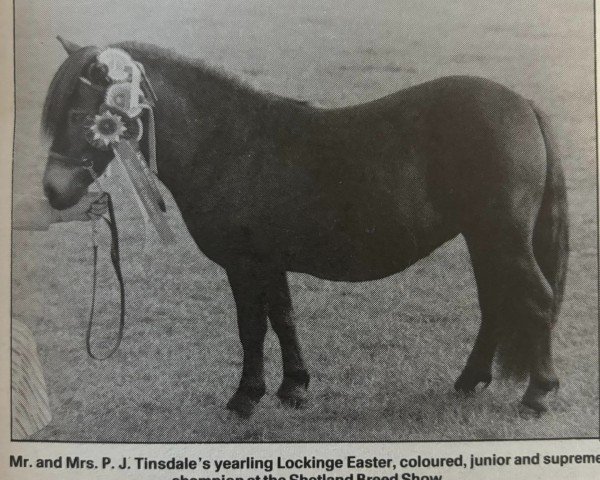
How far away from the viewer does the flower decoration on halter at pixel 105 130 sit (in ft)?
4.34

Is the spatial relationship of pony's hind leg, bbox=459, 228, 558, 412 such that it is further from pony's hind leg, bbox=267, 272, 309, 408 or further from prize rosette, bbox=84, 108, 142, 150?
prize rosette, bbox=84, 108, 142, 150

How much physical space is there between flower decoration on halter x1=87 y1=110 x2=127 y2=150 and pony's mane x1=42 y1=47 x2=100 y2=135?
7 cm

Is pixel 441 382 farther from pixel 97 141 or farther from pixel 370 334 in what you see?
pixel 97 141

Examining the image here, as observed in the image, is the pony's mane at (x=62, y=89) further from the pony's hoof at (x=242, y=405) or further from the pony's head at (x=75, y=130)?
the pony's hoof at (x=242, y=405)

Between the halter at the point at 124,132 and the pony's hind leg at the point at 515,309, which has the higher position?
the halter at the point at 124,132

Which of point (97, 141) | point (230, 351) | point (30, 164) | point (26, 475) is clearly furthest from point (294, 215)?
point (26, 475)

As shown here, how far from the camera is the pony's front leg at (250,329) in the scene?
130cm

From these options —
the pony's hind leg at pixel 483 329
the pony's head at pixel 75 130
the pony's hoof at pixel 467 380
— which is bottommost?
the pony's hoof at pixel 467 380

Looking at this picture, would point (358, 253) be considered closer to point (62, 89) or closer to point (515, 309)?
point (515, 309)

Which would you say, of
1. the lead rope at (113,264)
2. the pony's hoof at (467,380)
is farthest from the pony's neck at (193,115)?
the pony's hoof at (467,380)

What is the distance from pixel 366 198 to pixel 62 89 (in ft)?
2.10

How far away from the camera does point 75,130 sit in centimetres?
132

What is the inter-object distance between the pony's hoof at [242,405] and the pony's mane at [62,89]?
635 millimetres

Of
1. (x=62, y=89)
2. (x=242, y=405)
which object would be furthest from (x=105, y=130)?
(x=242, y=405)
